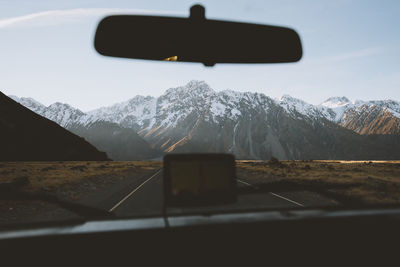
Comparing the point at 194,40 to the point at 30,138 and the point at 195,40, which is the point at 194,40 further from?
the point at 30,138

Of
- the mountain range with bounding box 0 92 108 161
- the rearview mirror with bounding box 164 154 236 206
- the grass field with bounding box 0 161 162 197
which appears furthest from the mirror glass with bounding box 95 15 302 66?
the mountain range with bounding box 0 92 108 161

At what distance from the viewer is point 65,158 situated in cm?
9644

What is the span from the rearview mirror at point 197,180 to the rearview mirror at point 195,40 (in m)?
1.22

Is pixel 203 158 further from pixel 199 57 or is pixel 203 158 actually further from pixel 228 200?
pixel 199 57

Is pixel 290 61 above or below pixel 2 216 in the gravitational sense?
above

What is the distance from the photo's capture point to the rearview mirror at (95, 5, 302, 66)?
247 cm

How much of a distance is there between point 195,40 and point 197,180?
1.36 m

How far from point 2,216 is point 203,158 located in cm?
1198

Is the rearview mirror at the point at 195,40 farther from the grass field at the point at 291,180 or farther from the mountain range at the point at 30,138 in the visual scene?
the mountain range at the point at 30,138

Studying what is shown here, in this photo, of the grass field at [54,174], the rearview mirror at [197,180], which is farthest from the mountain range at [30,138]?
the rearview mirror at [197,180]

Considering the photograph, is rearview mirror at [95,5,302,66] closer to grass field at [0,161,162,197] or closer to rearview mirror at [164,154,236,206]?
rearview mirror at [164,154,236,206]

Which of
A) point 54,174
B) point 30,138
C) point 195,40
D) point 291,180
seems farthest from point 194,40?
point 30,138

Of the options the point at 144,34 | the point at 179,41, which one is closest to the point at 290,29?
the point at 179,41

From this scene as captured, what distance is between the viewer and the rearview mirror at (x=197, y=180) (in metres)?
1.82
